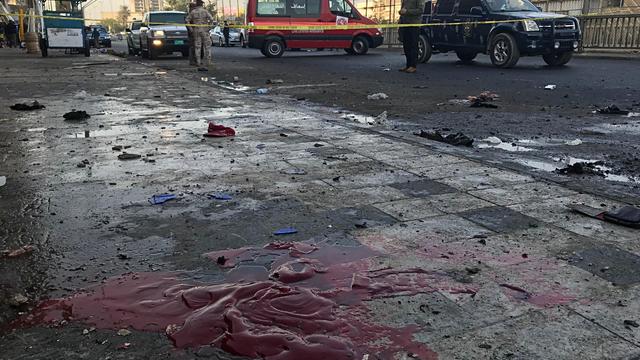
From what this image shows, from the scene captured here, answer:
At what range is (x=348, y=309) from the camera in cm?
241

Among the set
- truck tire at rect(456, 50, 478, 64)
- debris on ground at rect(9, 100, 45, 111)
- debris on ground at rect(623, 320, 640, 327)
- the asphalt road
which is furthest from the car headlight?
debris on ground at rect(623, 320, 640, 327)

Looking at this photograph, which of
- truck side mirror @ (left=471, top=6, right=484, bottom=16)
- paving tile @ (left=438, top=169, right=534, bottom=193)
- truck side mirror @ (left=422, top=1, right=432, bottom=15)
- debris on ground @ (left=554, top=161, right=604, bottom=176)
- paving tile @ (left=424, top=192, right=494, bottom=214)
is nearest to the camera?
paving tile @ (left=424, top=192, right=494, bottom=214)

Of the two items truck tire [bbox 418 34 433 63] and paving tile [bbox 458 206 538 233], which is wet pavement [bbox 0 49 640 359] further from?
truck tire [bbox 418 34 433 63]

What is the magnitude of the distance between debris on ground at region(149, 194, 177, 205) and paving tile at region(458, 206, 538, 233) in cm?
201

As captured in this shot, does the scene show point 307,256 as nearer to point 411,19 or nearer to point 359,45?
point 411,19

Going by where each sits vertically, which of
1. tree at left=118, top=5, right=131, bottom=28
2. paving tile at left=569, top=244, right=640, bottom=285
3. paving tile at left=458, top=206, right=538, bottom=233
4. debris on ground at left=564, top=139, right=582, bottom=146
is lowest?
paving tile at left=569, top=244, right=640, bottom=285

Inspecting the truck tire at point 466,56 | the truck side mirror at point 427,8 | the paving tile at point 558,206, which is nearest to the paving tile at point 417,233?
the paving tile at point 558,206

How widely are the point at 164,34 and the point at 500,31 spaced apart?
13.1 m

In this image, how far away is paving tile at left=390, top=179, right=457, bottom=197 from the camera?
4.07 meters

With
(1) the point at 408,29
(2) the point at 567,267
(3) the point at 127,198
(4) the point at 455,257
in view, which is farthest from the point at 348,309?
(1) the point at 408,29

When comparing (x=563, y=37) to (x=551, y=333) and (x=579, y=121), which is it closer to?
(x=579, y=121)

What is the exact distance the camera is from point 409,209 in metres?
3.72

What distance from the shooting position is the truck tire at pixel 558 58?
579 inches

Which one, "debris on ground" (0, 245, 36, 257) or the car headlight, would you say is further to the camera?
the car headlight
